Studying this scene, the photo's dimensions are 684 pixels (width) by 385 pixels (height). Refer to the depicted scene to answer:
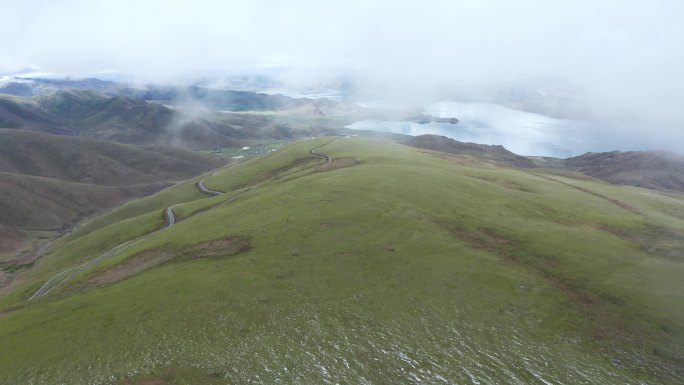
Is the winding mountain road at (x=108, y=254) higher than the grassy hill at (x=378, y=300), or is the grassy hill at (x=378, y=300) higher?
the grassy hill at (x=378, y=300)

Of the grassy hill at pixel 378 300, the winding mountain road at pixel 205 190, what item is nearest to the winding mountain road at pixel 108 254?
the winding mountain road at pixel 205 190

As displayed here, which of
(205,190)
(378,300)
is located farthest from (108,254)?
(378,300)

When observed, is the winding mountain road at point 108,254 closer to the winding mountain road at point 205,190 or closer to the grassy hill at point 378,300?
the winding mountain road at point 205,190

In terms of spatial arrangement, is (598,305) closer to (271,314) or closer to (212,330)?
(271,314)

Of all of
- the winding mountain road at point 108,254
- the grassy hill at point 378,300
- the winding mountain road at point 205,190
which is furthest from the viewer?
the winding mountain road at point 205,190

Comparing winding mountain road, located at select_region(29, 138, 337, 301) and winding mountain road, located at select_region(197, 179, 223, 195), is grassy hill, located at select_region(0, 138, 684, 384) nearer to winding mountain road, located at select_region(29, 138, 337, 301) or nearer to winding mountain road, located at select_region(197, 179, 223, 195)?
winding mountain road, located at select_region(29, 138, 337, 301)

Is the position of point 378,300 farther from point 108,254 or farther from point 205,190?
point 205,190

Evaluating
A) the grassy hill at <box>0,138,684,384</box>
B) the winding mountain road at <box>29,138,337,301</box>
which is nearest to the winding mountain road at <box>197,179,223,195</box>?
the winding mountain road at <box>29,138,337,301</box>

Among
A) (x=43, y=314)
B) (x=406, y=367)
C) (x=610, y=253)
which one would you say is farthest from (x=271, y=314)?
(x=610, y=253)
